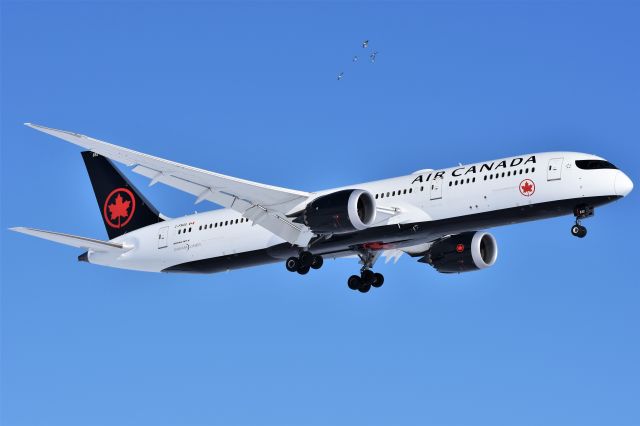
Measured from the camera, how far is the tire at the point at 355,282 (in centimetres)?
5197

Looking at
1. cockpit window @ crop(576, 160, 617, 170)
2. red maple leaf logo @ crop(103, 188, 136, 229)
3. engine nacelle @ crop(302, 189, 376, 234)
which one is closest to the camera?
cockpit window @ crop(576, 160, 617, 170)

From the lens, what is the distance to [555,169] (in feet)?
145

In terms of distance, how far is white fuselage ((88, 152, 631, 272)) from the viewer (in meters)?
44.0

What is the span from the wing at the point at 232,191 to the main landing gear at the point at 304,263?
0.59 m

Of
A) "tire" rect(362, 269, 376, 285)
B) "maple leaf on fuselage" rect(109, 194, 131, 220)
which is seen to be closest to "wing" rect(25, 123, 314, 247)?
"tire" rect(362, 269, 376, 285)

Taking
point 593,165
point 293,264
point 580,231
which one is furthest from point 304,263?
point 593,165

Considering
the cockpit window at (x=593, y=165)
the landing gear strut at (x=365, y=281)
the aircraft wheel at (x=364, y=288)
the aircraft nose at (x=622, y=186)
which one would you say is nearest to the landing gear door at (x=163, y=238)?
the landing gear strut at (x=365, y=281)

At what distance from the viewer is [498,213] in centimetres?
4484

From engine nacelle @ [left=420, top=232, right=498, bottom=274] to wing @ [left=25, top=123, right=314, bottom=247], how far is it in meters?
6.78

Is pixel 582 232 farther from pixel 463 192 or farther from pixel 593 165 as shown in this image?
pixel 463 192

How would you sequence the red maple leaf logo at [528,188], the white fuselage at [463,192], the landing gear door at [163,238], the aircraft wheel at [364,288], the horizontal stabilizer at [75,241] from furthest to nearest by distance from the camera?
the landing gear door at [163,238], the aircraft wheel at [364,288], the horizontal stabilizer at [75,241], the red maple leaf logo at [528,188], the white fuselage at [463,192]

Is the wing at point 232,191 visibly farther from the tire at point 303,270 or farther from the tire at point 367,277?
the tire at point 367,277

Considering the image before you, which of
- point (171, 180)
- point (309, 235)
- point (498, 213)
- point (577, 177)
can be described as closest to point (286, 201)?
point (309, 235)

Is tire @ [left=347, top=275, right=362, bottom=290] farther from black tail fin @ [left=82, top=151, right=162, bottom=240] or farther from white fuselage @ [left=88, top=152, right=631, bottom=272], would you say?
black tail fin @ [left=82, top=151, right=162, bottom=240]
